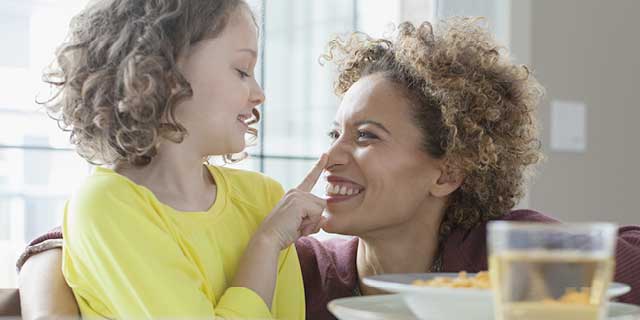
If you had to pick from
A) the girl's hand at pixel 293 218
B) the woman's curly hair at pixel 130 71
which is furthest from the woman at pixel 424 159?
the woman's curly hair at pixel 130 71

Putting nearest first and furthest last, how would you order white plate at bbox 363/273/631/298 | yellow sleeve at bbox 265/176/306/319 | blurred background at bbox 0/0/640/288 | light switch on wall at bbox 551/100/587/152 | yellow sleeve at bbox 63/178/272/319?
white plate at bbox 363/273/631/298 < yellow sleeve at bbox 63/178/272/319 < yellow sleeve at bbox 265/176/306/319 < blurred background at bbox 0/0/640/288 < light switch on wall at bbox 551/100/587/152

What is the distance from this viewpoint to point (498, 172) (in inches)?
68.1

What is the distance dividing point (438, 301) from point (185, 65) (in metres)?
0.71

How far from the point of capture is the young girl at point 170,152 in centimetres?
128

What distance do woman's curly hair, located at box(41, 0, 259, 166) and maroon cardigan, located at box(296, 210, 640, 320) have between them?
0.45 m

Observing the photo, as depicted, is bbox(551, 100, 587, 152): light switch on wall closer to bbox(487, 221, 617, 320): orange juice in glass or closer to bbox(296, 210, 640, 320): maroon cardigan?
bbox(296, 210, 640, 320): maroon cardigan

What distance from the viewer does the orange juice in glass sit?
0.68m

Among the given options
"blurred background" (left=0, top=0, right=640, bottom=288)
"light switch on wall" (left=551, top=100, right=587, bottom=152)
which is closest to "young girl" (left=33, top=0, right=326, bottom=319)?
"blurred background" (left=0, top=0, right=640, bottom=288)

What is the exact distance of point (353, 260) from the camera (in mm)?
1745

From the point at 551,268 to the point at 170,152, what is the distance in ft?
2.82

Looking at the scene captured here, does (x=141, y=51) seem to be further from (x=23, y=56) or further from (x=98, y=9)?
(x=23, y=56)

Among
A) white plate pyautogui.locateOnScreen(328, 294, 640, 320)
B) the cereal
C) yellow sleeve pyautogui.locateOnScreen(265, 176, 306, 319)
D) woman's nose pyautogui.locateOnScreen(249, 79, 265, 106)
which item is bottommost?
yellow sleeve pyautogui.locateOnScreen(265, 176, 306, 319)

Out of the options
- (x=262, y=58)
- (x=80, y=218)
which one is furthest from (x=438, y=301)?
(x=262, y=58)

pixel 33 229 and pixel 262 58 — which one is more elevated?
pixel 262 58
